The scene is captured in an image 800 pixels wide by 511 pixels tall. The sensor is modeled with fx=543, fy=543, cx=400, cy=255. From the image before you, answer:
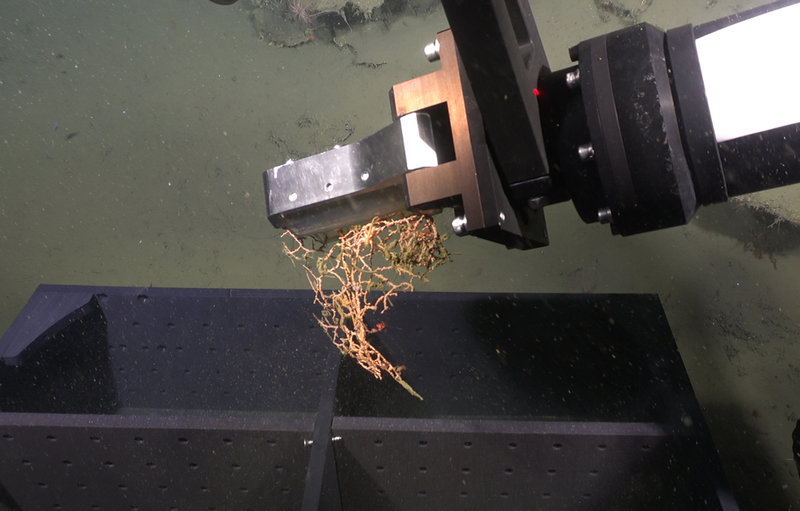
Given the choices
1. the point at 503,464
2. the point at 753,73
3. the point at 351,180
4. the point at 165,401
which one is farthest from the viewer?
the point at 165,401

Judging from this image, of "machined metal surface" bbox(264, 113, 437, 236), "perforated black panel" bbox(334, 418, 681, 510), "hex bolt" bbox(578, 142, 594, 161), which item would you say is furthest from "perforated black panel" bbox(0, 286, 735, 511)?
"hex bolt" bbox(578, 142, 594, 161)

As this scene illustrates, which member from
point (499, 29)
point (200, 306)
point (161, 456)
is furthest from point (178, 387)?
point (499, 29)

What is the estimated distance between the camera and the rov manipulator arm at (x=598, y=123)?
1.68 ft

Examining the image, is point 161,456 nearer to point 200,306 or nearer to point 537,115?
point 200,306

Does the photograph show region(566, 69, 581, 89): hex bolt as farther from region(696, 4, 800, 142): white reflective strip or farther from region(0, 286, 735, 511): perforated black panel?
region(0, 286, 735, 511): perforated black panel

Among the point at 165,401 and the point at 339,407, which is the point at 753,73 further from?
the point at 165,401

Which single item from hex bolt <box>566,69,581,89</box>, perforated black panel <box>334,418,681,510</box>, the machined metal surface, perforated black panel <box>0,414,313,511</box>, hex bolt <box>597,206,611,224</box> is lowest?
perforated black panel <box>334,418,681,510</box>

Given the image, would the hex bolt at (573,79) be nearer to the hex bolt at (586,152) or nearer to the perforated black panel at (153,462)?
the hex bolt at (586,152)

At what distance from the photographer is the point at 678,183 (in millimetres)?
532

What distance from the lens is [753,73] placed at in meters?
0.51

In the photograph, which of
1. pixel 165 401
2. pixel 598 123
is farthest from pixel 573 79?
pixel 165 401

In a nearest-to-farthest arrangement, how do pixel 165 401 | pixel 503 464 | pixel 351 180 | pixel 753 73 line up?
pixel 753 73 < pixel 351 180 < pixel 503 464 < pixel 165 401

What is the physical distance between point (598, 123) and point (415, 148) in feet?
0.62

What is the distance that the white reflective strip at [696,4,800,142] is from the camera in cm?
50
